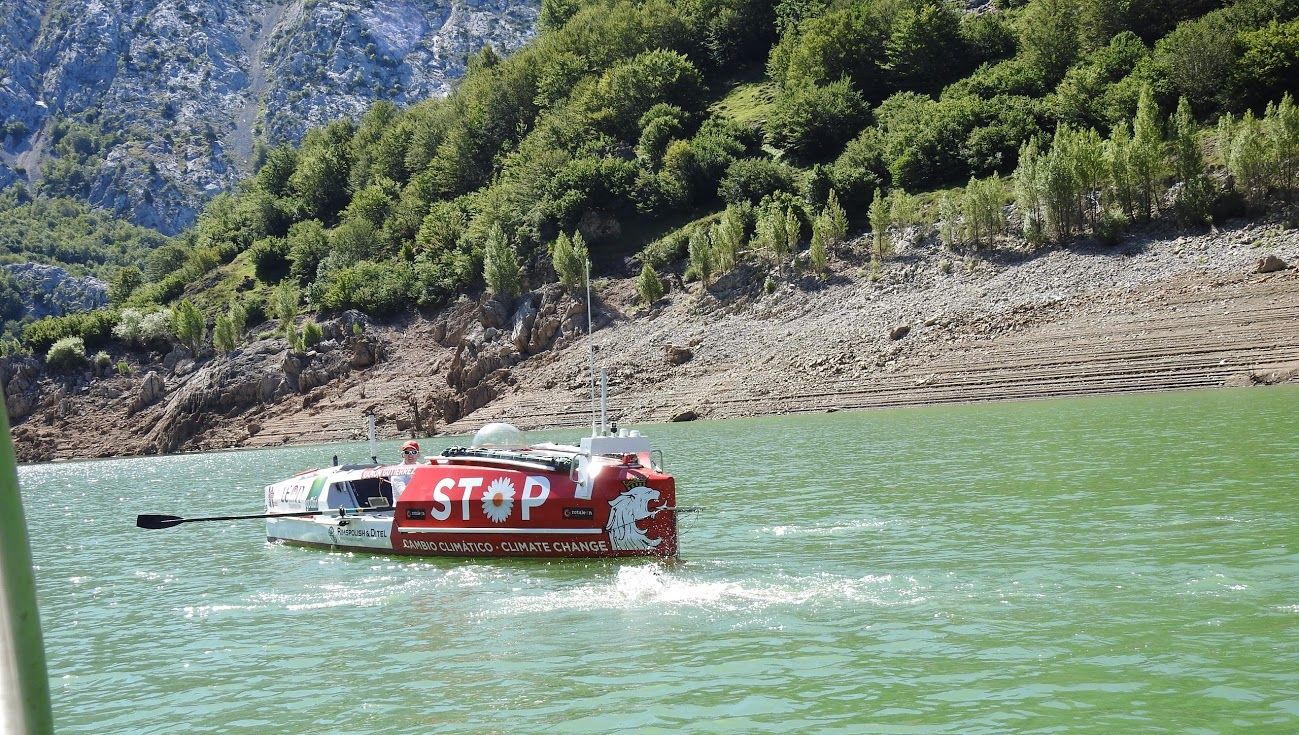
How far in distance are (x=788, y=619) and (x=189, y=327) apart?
100 m

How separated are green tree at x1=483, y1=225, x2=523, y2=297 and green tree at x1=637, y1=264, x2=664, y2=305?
13230 millimetres

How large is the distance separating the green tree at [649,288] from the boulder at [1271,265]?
43837 millimetres

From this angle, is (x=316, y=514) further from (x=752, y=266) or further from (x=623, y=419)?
(x=752, y=266)

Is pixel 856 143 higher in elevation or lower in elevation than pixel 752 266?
higher

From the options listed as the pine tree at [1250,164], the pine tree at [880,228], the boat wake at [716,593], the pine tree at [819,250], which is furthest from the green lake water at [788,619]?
the pine tree at [819,250]

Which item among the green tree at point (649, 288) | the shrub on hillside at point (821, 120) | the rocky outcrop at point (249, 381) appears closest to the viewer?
the green tree at point (649, 288)

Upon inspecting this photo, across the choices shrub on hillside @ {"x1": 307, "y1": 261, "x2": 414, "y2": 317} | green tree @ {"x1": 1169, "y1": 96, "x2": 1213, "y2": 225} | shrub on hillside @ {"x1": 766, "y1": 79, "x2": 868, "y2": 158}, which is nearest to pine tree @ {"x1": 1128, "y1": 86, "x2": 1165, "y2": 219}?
green tree @ {"x1": 1169, "y1": 96, "x2": 1213, "y2": 225}

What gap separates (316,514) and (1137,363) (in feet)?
151

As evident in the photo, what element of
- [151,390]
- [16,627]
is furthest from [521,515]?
[151,390]

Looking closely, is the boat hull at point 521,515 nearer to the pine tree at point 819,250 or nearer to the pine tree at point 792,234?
the pine tree at point 819,250

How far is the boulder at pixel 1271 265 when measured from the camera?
59.5m

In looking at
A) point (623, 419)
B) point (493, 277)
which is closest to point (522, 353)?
point (493, 277)

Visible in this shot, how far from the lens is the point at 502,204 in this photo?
11175 cm

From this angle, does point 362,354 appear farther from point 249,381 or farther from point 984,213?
point 984,213
